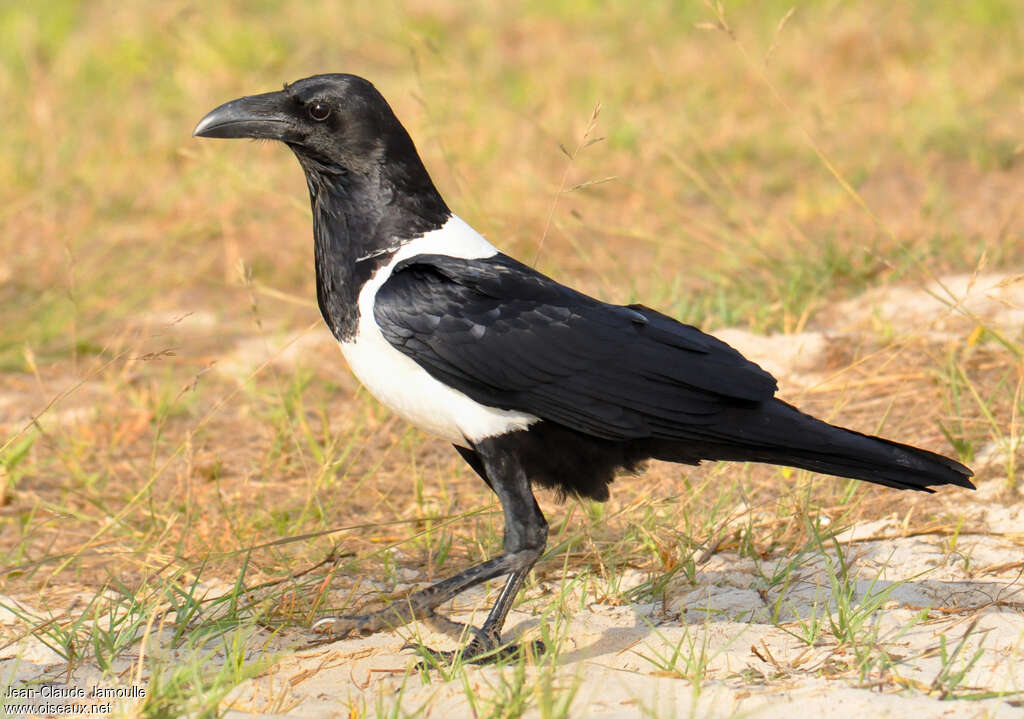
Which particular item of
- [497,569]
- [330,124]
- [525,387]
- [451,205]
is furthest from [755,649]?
[451,205]

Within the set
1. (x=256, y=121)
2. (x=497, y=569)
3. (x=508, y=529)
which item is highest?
(x=256, y=121)

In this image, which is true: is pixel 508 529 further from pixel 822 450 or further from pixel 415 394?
pixel 822 450

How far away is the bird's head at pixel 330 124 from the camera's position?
3.27m

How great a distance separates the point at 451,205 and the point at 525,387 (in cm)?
357

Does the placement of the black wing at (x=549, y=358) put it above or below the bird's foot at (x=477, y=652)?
above

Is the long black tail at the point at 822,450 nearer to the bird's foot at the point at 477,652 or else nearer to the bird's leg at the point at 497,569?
the bird's leg at the point at 497,569

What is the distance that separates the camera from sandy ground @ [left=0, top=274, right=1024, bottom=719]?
104 inches

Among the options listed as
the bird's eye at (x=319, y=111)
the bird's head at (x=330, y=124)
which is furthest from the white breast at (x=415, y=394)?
the bird's eye at (x=319, y=111)

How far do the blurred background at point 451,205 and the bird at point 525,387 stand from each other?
46 centimetres

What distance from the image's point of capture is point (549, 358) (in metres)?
2.99

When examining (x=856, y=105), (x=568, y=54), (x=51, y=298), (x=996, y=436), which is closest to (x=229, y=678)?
(x=996, y=436)

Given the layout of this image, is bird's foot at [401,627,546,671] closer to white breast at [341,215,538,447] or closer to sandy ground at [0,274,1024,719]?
sandy ground at [0,274,1024,719]

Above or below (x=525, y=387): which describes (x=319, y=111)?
above

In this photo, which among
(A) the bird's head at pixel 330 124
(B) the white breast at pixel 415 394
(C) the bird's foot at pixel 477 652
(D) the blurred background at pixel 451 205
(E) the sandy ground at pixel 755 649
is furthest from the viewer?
(D) the blurred background at pixel 451 205
